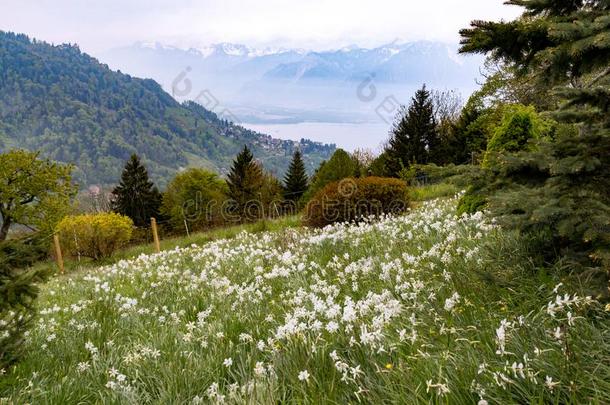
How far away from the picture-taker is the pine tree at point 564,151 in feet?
10.0

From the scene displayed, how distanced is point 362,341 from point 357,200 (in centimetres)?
1206

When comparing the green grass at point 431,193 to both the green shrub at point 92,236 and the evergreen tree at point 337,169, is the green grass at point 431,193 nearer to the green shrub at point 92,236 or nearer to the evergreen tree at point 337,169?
the evergreen tree at point 337,169

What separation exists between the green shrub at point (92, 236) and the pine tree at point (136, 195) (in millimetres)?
24038

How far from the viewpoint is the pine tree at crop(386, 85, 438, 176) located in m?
42.7

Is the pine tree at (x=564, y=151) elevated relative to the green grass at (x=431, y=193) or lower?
elevated

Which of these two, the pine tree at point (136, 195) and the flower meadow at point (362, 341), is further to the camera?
the pine tree at point (136, 195)

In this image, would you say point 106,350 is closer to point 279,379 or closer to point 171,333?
point 171,333

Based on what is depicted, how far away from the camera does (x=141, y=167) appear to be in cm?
5059

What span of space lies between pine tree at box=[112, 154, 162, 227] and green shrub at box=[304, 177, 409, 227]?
3928 centimetres

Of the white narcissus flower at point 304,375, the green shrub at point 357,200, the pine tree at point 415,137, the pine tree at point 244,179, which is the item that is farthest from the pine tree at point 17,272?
the pine tree at point 244,179

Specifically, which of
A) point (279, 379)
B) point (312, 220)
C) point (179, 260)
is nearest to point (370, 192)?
point (312, 220)

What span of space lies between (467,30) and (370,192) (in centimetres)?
1124

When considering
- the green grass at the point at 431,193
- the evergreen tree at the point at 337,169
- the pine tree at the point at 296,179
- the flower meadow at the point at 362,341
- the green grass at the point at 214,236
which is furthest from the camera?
the pine tree at the point at 296,179

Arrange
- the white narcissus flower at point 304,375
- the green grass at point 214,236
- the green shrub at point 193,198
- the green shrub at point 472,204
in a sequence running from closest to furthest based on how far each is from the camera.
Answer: the white narcissus flower at point 304,375 < the green shrub at point 472,204 < the green grass at point 214,236 < the green shrub at point 193,198
